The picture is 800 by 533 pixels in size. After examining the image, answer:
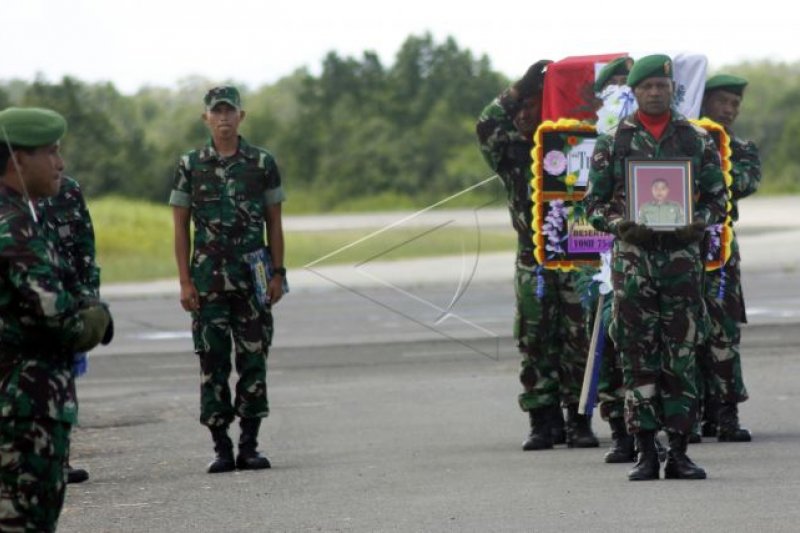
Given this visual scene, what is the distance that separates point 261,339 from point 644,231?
2577 mm

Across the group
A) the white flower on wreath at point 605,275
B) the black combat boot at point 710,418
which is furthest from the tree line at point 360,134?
the white flower on wreath at point 605,275

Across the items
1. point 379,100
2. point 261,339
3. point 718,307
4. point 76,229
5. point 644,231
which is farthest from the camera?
point 379,100

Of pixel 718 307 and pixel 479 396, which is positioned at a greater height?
pixel 718 307

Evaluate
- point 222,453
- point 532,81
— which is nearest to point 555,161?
point 532,81

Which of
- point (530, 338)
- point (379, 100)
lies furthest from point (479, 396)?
point (379, 100)

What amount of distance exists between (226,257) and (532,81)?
2.19 m

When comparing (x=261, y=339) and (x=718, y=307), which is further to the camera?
(x=718, y=307)

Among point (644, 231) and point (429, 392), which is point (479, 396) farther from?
point (644, 231)

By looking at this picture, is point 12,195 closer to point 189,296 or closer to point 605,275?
point 189,296

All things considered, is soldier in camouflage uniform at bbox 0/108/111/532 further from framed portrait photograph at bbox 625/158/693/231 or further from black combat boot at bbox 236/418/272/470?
black combat boot at bbox 236/418/272/470

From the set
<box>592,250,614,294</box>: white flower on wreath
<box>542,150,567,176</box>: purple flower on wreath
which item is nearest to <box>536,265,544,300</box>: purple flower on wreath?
<box>592,250,614,294</box>: white flower on wreath

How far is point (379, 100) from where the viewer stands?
65938 mm

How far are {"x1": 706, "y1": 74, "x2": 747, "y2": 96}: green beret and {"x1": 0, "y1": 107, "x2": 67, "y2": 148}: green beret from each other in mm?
5923

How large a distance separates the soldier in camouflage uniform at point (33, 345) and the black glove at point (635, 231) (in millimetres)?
3620
